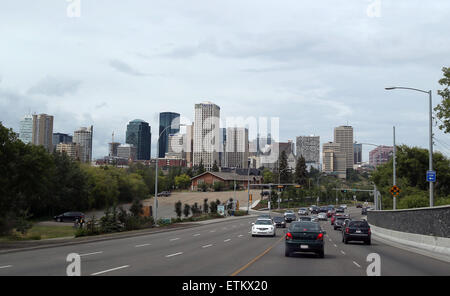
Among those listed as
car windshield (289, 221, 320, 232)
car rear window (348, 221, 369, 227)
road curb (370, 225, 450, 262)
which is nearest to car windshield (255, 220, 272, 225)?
car rear window (348, 221, 369, 227)

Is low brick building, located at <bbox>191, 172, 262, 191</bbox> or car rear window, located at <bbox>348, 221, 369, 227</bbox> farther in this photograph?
low brick building, located at <bbox>191, 172, 262, 191</bbox>

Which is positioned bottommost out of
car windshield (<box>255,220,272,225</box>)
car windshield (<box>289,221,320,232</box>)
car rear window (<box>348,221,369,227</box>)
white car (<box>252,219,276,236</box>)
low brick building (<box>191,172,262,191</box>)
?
white car (<box>252,219,276,236</box>)

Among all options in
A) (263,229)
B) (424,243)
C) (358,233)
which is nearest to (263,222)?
(263,229)

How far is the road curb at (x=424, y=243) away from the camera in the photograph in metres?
22.8

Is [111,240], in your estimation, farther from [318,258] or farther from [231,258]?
[318,258]

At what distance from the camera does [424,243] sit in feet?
87.8

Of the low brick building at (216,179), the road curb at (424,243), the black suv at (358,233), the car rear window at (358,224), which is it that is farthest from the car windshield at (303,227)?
the low brick building at (216,179)

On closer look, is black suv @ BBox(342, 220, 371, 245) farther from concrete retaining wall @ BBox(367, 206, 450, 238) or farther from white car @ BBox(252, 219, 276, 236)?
white car @ BBox(252, 219, 276, 236)

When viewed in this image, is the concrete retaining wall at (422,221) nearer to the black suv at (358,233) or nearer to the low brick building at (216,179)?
the black suv at (358,233)

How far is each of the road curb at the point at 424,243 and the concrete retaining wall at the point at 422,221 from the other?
27cm

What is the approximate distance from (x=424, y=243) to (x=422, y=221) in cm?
168

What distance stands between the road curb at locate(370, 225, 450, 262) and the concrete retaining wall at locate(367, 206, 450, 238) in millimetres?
268

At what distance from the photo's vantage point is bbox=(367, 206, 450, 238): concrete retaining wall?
931 inches

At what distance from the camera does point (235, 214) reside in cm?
9069
